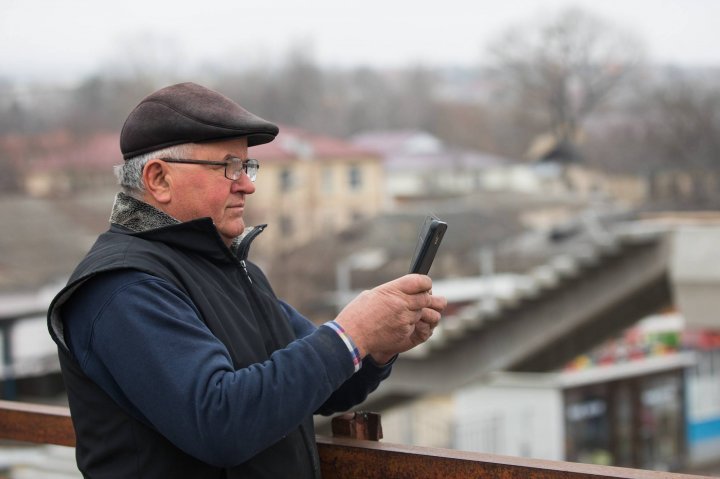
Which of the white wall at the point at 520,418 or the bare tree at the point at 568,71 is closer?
the white wall at the point at 520,418

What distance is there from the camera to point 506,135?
7394 cm

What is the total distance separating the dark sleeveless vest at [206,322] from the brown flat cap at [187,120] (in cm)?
17

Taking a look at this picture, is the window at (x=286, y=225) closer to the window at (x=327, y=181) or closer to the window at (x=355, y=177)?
the window at (x=327, y=181)

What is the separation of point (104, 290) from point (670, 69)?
4991 centimetres

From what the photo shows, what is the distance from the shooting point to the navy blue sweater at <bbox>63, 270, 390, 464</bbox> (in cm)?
171

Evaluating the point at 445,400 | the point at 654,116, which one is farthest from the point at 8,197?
the point at 445,400

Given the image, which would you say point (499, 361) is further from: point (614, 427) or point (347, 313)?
point (347, 313)

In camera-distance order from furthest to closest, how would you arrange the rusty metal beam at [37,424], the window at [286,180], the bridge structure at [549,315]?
the window at [286,180] < the bridge structure at [549,315] < the rusty metal beam at [37,424]

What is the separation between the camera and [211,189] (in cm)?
202

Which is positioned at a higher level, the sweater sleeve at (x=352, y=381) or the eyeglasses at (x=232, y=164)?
the eyeglasses at (x=232, y=164)

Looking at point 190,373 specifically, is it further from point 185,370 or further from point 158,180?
point 158,180

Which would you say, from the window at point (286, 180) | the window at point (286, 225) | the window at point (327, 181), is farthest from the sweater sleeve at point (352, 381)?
the window at point (327, 181)

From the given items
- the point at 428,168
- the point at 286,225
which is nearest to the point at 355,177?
the point at 428,168

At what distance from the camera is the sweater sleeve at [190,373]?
5.62ft
